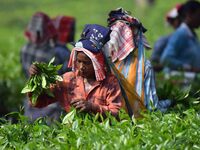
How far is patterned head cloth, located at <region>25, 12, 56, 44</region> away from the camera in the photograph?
10.8 meters

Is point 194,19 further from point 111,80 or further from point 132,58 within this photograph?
point 111,80

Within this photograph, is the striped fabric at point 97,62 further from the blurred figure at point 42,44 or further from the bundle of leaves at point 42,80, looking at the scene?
the blurred figure at point 42,44

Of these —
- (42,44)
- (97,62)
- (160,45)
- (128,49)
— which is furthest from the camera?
(160,45)

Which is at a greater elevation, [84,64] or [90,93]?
[84,64]

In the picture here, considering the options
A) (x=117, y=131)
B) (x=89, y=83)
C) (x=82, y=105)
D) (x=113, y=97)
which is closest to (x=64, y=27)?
(x=89, y=83)

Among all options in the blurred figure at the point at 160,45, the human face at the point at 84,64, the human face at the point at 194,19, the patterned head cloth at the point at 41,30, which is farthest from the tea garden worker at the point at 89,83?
the blurred figure at the point at 160,45

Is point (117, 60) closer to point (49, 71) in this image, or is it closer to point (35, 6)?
point (49, 71)

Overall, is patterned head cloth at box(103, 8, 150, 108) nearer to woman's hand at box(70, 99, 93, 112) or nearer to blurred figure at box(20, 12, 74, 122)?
woman's hand at box(70, 99, 93, 112)

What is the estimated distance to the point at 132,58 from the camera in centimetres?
706

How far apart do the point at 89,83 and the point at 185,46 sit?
16.0ft

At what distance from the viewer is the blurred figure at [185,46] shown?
11.2 meters

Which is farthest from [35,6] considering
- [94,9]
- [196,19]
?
[196,19]

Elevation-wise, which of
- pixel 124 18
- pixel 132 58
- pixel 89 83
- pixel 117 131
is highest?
pixel 124 18

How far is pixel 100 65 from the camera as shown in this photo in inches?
259
